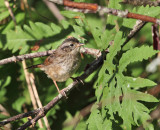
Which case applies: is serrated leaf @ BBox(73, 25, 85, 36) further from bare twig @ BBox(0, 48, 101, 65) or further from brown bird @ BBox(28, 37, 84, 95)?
bare twig @ BBox(0, 48, 101, 65)

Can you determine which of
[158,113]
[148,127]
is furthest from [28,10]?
[158,113]

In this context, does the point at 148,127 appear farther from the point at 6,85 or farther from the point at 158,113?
the point at 6,85

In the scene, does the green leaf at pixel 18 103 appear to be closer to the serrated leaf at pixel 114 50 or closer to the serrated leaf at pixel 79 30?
the serrated leaf at pixel 79 30

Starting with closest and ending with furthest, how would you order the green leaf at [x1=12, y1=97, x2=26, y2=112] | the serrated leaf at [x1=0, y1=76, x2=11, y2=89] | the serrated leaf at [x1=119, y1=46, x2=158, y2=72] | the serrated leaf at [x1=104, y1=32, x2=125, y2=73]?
the serrated leaf at [x1=119, y1=46, x2=158, y2=72] < the serrated leaf at [x1=104, y1=32, x2=125, y2=73] < the serrated leaf at [x1=0, y1=76, x2=11, y2=89] < the green leaf at [x1=12, y1=97, x2=26, y2=112]

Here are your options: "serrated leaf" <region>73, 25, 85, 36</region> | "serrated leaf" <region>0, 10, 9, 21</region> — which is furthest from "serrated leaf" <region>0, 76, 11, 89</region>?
"serrated leaf" <region>73, 25, 85, 36</region>

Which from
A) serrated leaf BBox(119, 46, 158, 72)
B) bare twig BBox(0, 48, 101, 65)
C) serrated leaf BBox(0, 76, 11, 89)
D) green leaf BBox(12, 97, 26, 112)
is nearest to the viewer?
serrated leaf BBox(119, 46, 158, 72)

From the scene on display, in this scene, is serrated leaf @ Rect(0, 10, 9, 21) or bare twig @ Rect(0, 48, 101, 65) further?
serrated leaf @ Rect(0, 10, 9, 21)

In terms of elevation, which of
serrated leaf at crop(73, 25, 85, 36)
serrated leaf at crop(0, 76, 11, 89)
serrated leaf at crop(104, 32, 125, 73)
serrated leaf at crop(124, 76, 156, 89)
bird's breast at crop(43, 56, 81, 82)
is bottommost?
serrated leaf at crop(124, 76, 156, 89)
